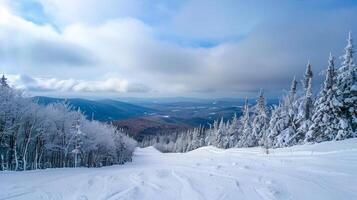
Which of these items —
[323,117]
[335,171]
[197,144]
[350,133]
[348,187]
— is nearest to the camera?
[348,187]

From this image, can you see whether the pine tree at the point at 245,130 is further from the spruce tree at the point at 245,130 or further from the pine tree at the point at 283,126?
the pine tree at the point at 283,126

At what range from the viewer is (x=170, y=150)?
158375mm

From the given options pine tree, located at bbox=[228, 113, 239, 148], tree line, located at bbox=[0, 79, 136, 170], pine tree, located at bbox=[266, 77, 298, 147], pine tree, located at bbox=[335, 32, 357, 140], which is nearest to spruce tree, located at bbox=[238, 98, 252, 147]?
pine tree, located at bbox=[228, 113, 239, 148]

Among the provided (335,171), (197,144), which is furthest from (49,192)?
(197,144)

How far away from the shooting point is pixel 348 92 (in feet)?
123

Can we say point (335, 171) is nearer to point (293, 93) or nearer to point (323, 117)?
point (323, 117)

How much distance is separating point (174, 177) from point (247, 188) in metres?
5.76

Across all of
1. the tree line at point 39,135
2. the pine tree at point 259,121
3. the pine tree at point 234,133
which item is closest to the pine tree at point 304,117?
the pine tree at point 259,121

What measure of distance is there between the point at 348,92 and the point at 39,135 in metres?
39.6

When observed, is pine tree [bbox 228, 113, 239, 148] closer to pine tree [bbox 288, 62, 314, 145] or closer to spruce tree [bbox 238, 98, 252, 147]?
spruce tree [bbox 238, 98, 252, 147]

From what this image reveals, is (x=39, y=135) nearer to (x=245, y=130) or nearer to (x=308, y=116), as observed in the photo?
(x=308, y=116)

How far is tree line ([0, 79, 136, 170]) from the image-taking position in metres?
38.7

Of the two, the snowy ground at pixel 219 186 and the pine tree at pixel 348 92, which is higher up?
the pine tree at pixel 348 92

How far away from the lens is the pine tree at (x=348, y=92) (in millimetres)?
36750
